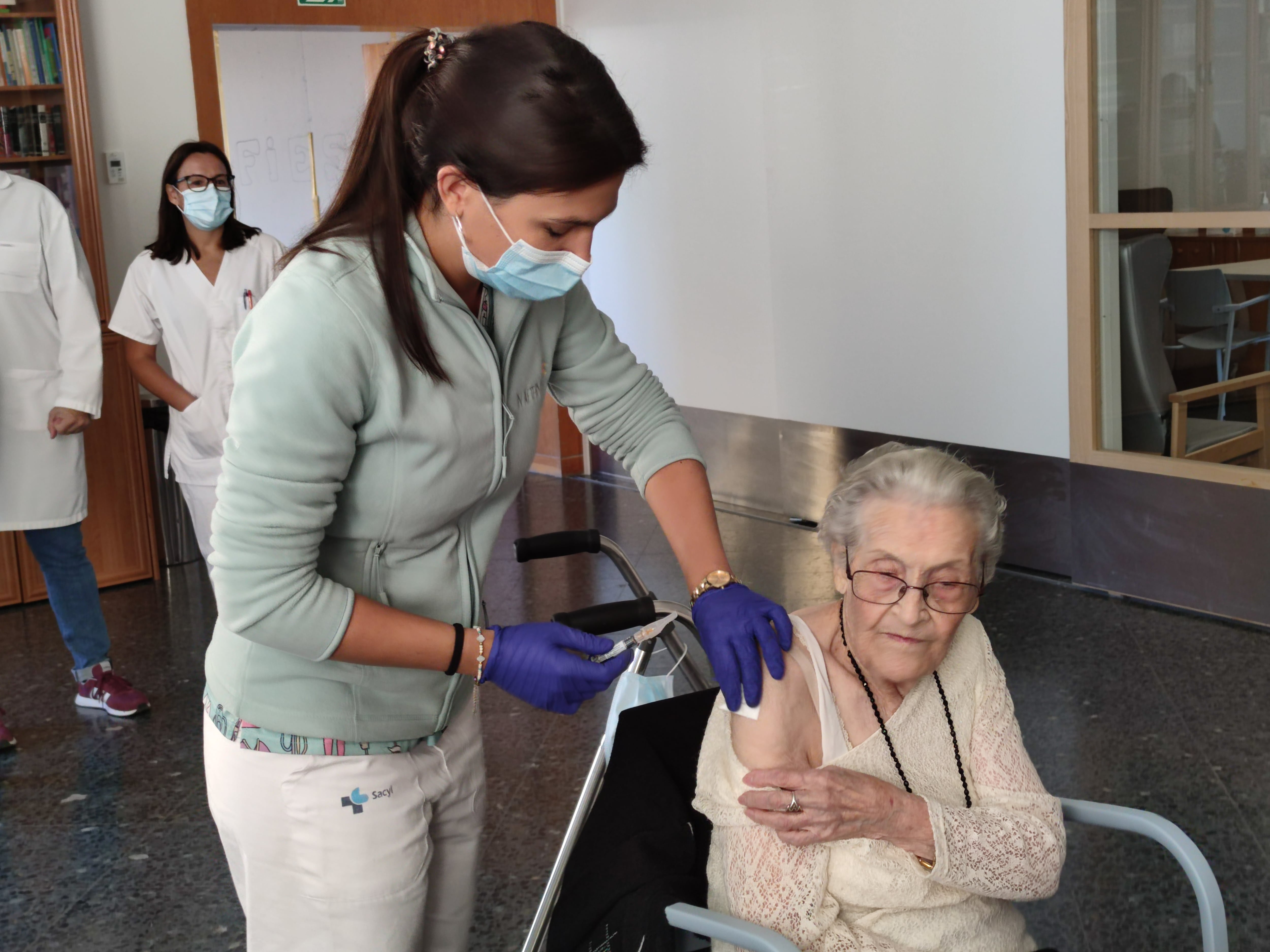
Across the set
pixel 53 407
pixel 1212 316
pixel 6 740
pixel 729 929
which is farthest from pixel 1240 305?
pixel 6 740

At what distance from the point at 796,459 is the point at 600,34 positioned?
236cm

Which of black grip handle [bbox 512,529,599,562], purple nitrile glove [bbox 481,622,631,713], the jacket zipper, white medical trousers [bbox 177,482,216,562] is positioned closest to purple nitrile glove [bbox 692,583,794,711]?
purple nitrile glove [bbox 481,622,631,713]

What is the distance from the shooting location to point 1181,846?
1472 millimetres

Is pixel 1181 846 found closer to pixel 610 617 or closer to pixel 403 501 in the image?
pixel 610 617

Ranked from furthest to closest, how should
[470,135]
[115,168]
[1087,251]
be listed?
[115,168], [1087,251], [470,135]

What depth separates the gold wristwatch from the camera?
1.52 m

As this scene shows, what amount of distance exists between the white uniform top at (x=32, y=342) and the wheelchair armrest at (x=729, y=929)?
2697 mm

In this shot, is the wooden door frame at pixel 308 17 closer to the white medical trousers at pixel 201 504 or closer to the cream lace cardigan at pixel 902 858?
the white medical trousers at pixel 201 504

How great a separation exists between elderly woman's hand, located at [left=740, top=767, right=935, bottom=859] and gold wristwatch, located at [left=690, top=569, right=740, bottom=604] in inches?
8.5

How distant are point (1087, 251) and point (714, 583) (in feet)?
9.08

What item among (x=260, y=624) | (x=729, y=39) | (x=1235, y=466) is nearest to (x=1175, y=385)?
(x=1235, y=466)

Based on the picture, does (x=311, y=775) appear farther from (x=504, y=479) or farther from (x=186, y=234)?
(x=186, y=234)

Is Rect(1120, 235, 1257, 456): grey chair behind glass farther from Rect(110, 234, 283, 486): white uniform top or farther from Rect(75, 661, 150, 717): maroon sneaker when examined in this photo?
Rect(75, 661, 150, 717): maroon sneaker

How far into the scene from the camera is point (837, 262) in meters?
4.93
